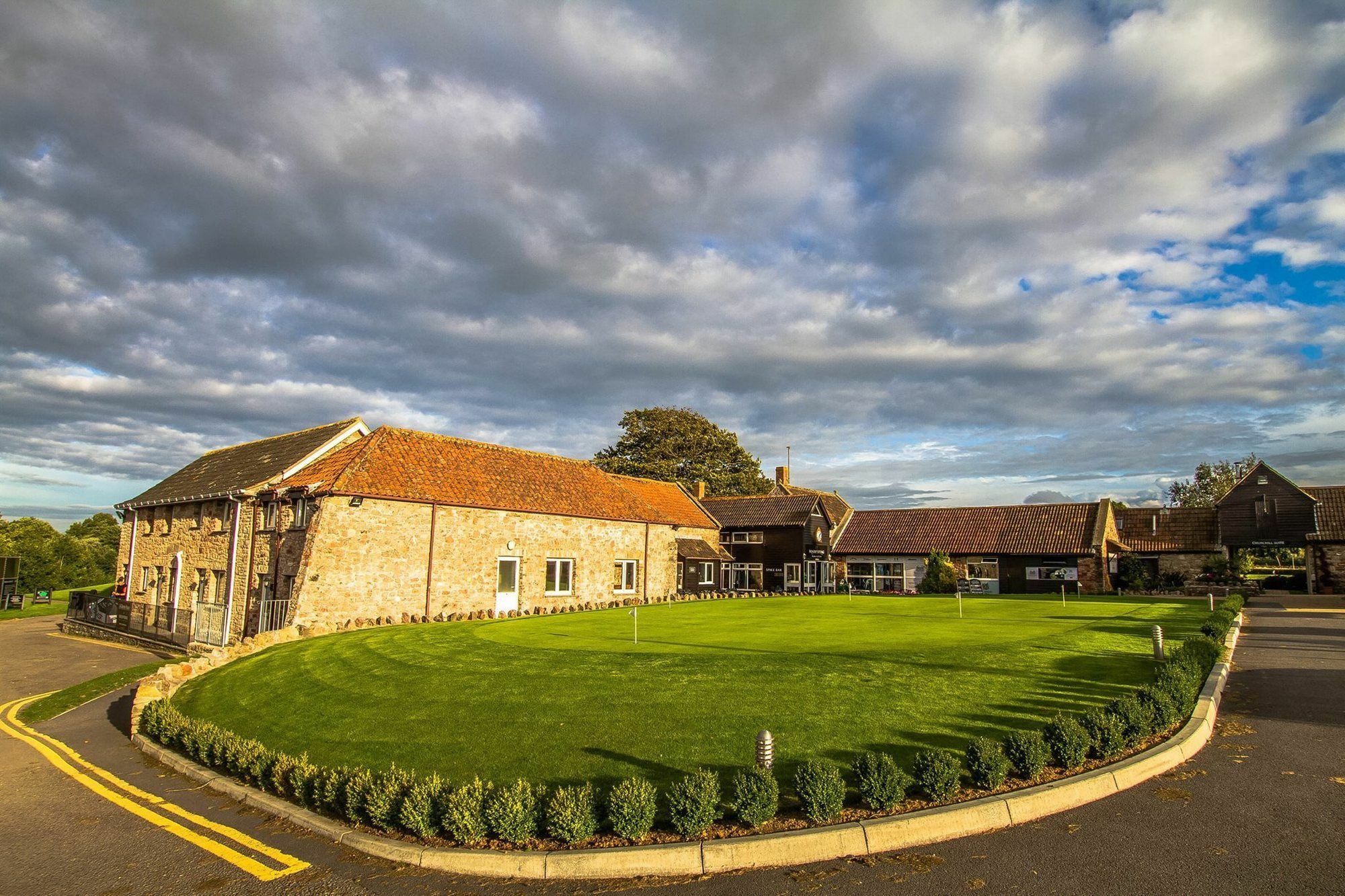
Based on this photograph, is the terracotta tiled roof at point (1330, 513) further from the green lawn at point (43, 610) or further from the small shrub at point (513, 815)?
the green lawn at point (43, 610)

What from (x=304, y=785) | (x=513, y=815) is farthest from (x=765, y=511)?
(x=513, y=815)

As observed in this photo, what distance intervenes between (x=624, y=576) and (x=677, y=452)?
1131 inches

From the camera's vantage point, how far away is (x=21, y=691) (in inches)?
790

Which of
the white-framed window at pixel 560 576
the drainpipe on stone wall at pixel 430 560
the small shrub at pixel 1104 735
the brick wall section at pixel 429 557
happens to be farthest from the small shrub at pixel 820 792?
the white-framed window at pixel 560 576

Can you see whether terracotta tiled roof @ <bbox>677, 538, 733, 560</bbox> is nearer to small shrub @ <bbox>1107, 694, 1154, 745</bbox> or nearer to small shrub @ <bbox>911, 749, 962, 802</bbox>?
small shrub @ <bbox>1107, 694, 1154, 745</bbox>

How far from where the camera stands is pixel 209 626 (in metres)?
25.2

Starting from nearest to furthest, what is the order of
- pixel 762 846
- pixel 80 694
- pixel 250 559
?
pixel 762 846 < pixel 80 694 < pixel 250 559

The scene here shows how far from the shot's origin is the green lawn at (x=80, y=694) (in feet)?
55.2

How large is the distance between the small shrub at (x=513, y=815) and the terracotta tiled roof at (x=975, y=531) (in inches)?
1777

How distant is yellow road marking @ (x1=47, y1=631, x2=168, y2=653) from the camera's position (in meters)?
26.5

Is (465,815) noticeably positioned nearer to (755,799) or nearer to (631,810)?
(631,810)

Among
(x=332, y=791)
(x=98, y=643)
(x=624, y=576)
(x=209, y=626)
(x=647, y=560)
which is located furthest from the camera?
(x=647, y=560)

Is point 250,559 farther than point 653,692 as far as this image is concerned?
Yes

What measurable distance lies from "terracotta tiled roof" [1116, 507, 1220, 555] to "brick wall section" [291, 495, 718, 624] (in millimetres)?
35565
